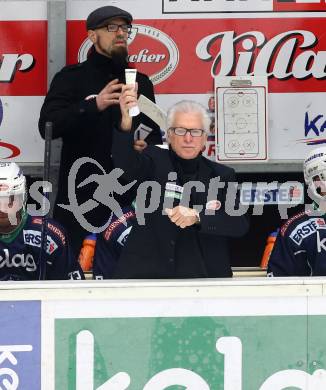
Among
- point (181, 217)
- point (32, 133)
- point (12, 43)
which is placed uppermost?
point (12, 43)

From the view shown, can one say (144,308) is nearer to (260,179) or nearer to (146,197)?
→ (146,197)

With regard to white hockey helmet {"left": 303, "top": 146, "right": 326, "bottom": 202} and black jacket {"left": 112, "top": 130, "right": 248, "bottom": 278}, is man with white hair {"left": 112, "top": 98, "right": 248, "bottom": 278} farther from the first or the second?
white hockey helmet {"left": 303, "top": 146, "right": 326, "bottom": 202}

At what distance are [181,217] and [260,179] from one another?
254cm

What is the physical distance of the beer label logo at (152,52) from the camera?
802 centimetres

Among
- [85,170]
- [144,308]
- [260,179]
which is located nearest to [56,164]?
[85,170]

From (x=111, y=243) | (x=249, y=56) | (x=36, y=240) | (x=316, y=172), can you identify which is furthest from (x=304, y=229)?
(x=249, y=56)

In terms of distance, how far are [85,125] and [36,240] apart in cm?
104

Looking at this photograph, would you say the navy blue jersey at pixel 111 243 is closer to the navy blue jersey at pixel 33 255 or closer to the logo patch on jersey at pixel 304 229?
the navy blue jersey at pixel 33 255

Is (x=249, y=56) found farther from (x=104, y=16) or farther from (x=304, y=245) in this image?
(x=304, y=245)

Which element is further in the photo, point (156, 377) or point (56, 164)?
point (56, 164)

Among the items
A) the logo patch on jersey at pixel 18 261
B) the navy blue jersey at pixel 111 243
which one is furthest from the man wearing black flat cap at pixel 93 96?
the logo patch on jersey at pixel 18 261

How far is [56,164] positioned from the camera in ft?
26.0

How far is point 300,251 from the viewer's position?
6164mm

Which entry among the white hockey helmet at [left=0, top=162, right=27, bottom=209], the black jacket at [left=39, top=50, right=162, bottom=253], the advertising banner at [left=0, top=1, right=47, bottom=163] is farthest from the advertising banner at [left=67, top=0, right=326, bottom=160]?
the white hockey helmet at [left=0, top=162, right=27, bottom=209]
